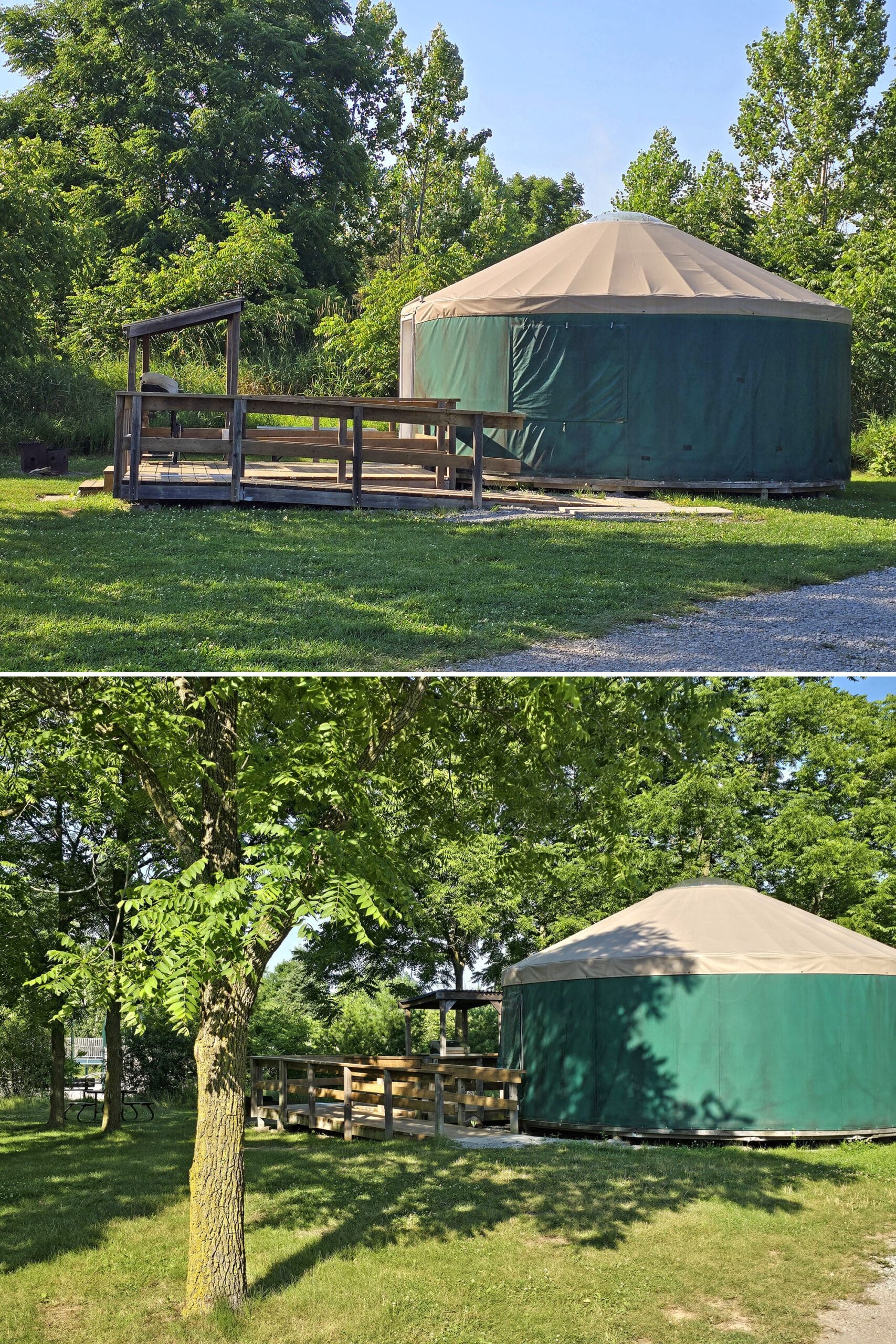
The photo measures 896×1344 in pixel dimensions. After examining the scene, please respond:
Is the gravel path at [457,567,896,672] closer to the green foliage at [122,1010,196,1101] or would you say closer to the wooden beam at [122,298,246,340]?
the wooden beam at [122,298,246,340]

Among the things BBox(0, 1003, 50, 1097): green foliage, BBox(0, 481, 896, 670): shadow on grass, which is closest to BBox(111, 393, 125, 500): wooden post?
BBox(0, 481, 896, 670): shadow on grass

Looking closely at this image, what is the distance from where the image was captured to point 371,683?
6.70 metres

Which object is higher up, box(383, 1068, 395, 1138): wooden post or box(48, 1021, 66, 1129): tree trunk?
box(383, 1068, 395, 1138): wooden post

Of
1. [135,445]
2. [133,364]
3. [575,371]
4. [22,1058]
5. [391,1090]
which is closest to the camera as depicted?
[391,1090]

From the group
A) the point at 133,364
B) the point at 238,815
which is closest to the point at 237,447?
the point at 133,364

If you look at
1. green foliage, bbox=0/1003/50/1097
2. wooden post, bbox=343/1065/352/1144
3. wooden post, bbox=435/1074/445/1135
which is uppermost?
wooden post, bbox=435/1074/445/1135

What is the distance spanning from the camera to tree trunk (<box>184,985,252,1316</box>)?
251 inches

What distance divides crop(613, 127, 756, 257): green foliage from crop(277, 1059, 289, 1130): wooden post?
23.8 m

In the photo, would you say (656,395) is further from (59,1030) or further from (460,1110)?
(59,1030)

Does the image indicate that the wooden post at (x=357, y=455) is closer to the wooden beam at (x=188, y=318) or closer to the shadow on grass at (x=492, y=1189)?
the wooden beam at (x=188, y=318)

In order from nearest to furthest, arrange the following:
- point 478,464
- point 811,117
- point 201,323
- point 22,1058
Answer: point 478,464, point 201,323, point 22,1058, point 811,117

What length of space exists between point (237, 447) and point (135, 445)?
0.98 m

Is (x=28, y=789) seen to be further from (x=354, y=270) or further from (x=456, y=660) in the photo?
(x=354, y=270)

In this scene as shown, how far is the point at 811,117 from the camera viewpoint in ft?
121
